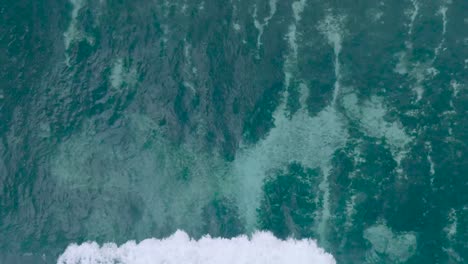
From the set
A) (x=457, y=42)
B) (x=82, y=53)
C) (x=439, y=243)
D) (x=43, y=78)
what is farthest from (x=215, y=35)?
(x=439, y=243)

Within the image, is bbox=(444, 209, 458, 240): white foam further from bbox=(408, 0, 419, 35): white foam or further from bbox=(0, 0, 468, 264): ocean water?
bbox=(408, 0, 419, 35): white foam

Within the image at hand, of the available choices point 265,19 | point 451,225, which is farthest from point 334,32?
point 451,225

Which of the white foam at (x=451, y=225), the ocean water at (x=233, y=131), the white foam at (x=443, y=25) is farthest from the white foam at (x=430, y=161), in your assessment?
the white foam at (x=443, y=25)

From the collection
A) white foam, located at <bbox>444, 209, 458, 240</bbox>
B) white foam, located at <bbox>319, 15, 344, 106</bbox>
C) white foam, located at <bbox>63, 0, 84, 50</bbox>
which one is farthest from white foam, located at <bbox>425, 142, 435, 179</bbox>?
white foam, located at <bbox>63, 0, 84, 50</bbox>

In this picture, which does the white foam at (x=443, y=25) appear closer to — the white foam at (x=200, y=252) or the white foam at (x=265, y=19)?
the white foam at (x=265, y=19)

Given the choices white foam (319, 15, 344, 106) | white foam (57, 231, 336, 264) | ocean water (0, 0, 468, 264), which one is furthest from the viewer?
white foam (319, 15, 344, 106)

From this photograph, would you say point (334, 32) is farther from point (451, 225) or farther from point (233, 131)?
point (451, 225)
